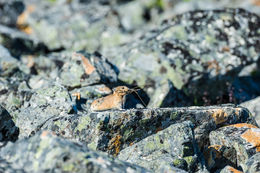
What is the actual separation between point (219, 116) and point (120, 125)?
219 cm

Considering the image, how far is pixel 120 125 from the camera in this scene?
22.0ft

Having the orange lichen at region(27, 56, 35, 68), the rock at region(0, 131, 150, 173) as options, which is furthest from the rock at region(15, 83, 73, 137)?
the orange lichen at region(27, 56, 35, 68)

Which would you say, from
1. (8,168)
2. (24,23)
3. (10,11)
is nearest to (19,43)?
(24,23)

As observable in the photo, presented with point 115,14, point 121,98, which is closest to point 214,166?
point 121,98

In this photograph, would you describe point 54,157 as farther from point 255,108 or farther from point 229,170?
point 255,108

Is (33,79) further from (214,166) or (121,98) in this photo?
(214,166)

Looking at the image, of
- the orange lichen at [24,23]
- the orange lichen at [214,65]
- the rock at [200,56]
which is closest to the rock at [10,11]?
the orange lichen at [24,23]

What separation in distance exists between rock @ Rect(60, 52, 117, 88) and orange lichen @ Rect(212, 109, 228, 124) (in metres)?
3.47

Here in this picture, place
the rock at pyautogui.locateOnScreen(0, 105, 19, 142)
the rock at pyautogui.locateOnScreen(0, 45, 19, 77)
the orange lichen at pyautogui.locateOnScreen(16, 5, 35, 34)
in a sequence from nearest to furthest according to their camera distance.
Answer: the rock at pyautogui.locateOnScreen(0, 105, 19, 142) → the rock at pyautogui.locateOnScreen(0, 45, 19, 77) → the orange lichen at pyautogui.locateOnScreen(16, 5, 35, 34)

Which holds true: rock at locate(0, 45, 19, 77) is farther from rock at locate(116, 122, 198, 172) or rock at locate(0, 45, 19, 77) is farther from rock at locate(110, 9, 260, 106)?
rock at locate(116, 122, 198, 172)

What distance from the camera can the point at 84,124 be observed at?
262 inches

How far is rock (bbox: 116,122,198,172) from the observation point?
6293 millimetres

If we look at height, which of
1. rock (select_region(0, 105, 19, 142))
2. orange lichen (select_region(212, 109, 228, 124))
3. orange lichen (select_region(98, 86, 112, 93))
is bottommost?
orange lichen (select_region(212, 109, 228, 124))

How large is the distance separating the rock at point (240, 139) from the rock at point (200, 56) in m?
2.61
